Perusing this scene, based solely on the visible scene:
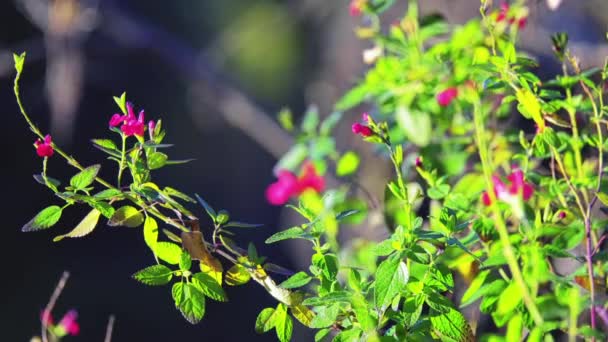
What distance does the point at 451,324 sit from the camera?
2.53 feet

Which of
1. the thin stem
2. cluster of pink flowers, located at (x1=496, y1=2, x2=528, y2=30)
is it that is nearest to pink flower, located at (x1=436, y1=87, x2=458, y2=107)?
cluster of pink flowers, located at (x1=496, y1=2, x2=528, y2=30)

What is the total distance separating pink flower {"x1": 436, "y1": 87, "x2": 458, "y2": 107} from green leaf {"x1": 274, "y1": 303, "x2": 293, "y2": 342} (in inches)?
17.4

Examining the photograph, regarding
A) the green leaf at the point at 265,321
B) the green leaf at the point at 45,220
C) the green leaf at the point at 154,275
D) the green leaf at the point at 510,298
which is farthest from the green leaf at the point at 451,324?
the green leaf at the point at 45,220

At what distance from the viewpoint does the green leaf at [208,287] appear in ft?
2.58

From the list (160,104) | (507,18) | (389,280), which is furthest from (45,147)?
(160,104)

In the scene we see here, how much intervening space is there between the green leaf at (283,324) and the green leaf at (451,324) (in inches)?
5.8

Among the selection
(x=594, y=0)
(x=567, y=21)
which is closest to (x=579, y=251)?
(x=567, y=21)

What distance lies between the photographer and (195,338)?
4.71 m

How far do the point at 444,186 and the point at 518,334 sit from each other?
0.84 ft

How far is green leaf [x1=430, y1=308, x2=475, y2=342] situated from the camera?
2.53 ft

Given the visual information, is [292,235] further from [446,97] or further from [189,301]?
[446,97]

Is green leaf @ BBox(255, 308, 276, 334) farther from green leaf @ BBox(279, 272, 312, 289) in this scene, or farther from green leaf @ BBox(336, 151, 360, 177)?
green leaf @ BBox(336, 151, 360, 177)

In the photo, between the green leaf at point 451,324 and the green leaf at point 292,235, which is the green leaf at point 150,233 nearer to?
the green leaf at point 292,235

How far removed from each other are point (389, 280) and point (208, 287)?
0.18m
